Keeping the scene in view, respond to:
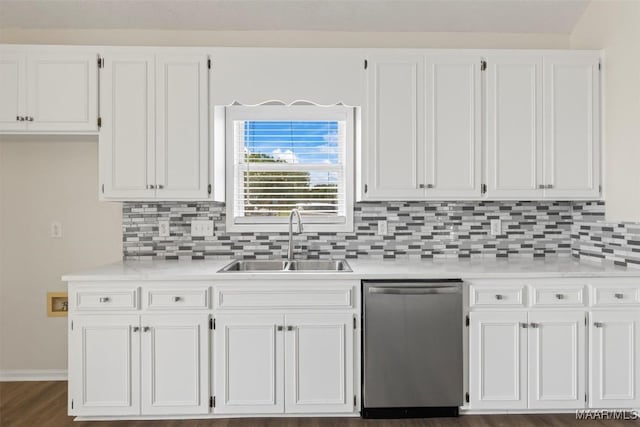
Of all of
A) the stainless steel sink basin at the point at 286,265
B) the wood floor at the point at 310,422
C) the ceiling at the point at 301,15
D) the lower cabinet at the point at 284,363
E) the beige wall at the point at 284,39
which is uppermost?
the ceiling at the point at 301,15

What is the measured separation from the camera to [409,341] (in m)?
2.52

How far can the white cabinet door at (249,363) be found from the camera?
2.52m

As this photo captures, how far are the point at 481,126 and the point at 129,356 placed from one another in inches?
104

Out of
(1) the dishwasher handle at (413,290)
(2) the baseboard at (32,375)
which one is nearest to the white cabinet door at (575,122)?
(1) the dishwasher handle at (413,290)

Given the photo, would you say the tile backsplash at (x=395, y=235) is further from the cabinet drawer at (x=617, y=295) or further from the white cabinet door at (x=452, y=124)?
the cabinet drawer at (x=617, y=295)

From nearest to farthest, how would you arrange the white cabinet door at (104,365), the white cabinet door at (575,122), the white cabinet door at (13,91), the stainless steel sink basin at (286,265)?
1. the white cabinet door at (104,365)
2. the white cabinet door at (13,91)
3. the white cabinet door at (575,122)
4. the stainless steel sink basin at (286,265)

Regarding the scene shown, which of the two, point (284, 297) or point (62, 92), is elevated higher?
point (62, 92)

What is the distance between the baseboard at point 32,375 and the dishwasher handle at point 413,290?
8.17ft

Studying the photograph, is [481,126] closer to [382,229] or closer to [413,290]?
[382,229]

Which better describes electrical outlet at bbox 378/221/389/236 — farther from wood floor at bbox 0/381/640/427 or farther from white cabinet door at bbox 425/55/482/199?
wood floor at bbox 0/381/640/427

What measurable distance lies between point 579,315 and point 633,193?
833mm

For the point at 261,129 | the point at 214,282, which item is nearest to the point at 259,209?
the point at 261,129

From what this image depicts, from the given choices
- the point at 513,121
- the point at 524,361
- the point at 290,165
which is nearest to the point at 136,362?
the point at 290,165

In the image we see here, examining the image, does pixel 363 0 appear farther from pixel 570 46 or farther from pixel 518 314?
pixel 518 314
